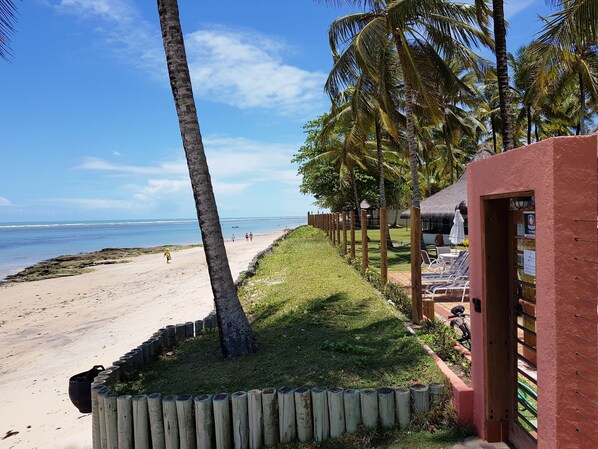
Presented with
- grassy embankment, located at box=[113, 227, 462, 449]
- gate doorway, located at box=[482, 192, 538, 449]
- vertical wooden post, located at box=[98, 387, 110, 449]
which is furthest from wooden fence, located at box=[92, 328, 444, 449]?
gate doorway, located at box=[482, 192, 538, 449]

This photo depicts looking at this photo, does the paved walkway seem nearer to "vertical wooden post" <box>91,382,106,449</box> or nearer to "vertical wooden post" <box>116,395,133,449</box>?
"vertical wooden post" <box>116,395,133,449</box>

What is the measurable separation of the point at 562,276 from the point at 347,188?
1164 inches

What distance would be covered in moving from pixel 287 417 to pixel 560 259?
2.43 m

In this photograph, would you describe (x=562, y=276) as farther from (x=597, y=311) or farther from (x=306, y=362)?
(x=306, y=362)

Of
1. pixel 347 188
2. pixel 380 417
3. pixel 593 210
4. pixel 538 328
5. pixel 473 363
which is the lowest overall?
pixel 380 417

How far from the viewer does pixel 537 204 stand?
239 centimetres

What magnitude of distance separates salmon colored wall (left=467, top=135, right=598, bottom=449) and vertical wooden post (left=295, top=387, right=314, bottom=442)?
1.72 metres

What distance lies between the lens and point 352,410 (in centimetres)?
362

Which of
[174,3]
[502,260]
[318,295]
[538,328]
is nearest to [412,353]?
[502,260]

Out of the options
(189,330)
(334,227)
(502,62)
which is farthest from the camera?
(334,227)

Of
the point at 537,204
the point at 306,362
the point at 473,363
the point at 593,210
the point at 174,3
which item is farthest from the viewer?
the point at 174,3

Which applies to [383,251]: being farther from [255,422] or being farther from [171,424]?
[171,424]

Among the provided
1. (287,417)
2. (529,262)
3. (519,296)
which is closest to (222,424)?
(287,417)

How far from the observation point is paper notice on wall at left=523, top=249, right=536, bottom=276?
269cm
